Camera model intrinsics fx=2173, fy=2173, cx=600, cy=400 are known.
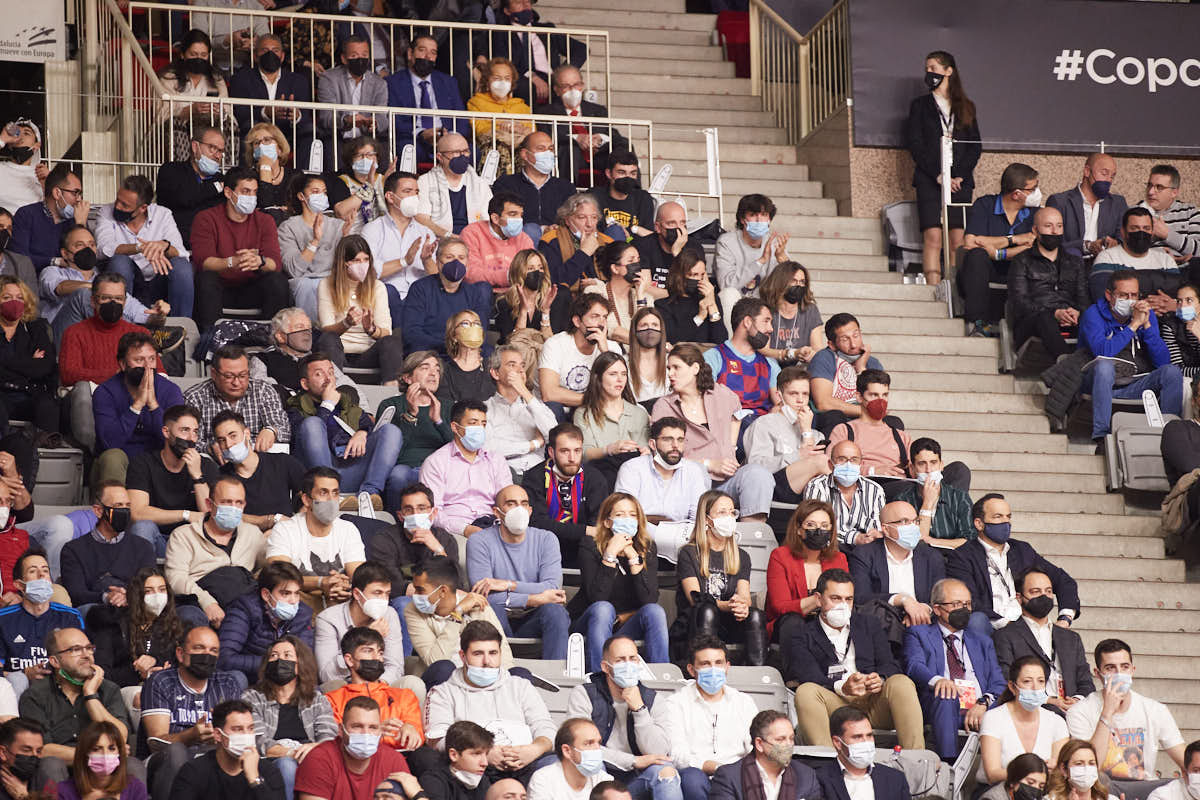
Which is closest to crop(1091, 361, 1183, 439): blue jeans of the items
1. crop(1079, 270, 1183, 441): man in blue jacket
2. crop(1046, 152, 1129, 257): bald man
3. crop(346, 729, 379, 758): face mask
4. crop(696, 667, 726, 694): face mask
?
crop(1079, 270, 1183, 441): man in blue jacket

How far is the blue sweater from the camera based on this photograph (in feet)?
41.7

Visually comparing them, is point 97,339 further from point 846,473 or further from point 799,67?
point 799,67

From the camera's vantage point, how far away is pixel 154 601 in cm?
946

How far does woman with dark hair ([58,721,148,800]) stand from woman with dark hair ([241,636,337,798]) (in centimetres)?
63

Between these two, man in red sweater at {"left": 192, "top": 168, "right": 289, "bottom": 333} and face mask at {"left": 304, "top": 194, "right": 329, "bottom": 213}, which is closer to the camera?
man in red sweater at {"left": 192, "top": 168, "right": 289, "bottom": 333}

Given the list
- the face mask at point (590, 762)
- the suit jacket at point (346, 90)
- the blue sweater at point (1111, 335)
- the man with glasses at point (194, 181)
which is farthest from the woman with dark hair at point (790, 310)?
the face mask at point (590, 762)

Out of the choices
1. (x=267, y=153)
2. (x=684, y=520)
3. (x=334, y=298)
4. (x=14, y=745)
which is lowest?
(x=14, y=745)

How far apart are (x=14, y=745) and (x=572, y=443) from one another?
316cm

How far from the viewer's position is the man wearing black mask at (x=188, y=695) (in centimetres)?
904

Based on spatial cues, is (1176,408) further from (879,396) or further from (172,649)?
(172,649)

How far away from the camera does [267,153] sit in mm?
12977

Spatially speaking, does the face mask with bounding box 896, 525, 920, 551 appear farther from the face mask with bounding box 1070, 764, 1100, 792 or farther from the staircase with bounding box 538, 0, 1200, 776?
the face mask with bounding box 1070, 764, 1100, 792

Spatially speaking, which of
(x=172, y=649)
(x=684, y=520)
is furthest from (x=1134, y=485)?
(x=172, y=649)

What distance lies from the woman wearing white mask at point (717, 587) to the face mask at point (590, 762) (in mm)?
1251
